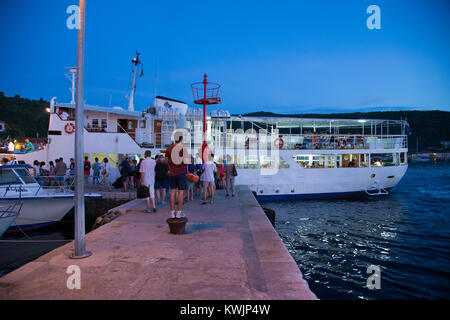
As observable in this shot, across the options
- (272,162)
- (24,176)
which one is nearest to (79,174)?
(24,176)

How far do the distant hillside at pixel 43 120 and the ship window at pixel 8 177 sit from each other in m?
48.3

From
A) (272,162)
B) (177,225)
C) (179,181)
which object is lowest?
(177,225)

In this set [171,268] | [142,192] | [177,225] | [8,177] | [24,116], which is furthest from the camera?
[24,116]

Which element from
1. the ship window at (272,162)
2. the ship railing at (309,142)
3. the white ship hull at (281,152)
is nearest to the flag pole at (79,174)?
the white ship hull at (281,152)

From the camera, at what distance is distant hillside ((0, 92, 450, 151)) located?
75250 mm

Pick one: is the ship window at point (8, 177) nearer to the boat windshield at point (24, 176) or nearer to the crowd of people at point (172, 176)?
the boat windshield at point (24, 176)

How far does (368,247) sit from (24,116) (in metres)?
96.0

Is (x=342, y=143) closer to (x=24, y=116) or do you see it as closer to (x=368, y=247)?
(x=368, y=247)

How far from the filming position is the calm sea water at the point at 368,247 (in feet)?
22.3

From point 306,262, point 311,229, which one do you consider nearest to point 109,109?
point 311,229

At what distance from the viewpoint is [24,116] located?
81312 mm

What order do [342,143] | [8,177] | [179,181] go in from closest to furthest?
[179,181] → [8,177] → [342,143]
